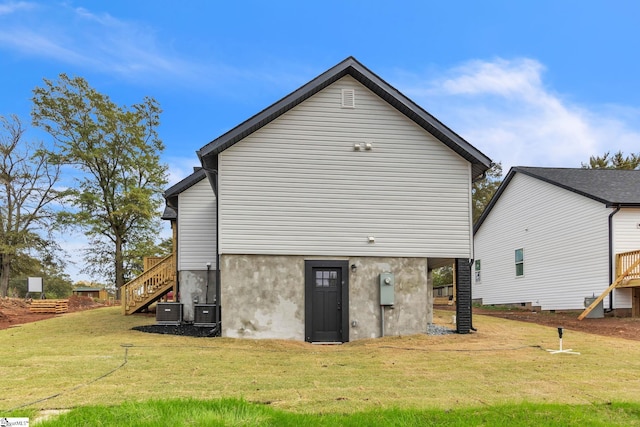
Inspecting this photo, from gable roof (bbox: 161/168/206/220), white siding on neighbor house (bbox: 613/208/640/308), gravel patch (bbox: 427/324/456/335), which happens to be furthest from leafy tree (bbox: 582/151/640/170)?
gable roof (bbox: 161/168/206/220)

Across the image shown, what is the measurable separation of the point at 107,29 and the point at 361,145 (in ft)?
33.9

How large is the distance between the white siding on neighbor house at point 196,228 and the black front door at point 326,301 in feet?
18.7

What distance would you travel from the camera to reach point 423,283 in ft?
45.0

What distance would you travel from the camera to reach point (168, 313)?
53.7 feet

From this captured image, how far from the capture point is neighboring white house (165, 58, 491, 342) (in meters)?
13.1

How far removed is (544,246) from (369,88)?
13.6m

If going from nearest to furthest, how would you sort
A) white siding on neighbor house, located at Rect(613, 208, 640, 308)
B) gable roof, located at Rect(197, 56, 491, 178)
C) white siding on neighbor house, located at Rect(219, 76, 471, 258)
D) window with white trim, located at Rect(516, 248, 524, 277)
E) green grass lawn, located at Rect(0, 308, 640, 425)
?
green grass lawn, located at Rect(0, 308, 640, 425) → gable roof, located at Rect(197, 56, 491, 178) → white siding on neighbor house, located at Rect(219, 76, 471, 258) → white siding on neighbor house, located at Rect(613, 208, 640, 308) → window with white trim, located at Rect(516, 248, 524, 277)

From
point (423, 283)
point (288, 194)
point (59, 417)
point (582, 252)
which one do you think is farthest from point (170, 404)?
point (582, 252)

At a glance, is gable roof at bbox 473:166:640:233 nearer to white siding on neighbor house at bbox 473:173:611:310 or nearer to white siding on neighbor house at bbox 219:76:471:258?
white siding on neighbor house at bbox 473:173:611:310

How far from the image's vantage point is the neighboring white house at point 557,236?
62.2ft

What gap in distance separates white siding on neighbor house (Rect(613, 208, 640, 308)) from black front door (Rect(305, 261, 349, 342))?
38.9 ft

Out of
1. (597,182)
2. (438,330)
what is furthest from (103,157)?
(597,182)

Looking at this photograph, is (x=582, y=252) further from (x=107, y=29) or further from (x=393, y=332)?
(x=107, y=29)

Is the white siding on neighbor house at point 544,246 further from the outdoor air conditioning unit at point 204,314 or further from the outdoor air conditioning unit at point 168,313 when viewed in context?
the outdoor air conditioning unit at point 168,313
